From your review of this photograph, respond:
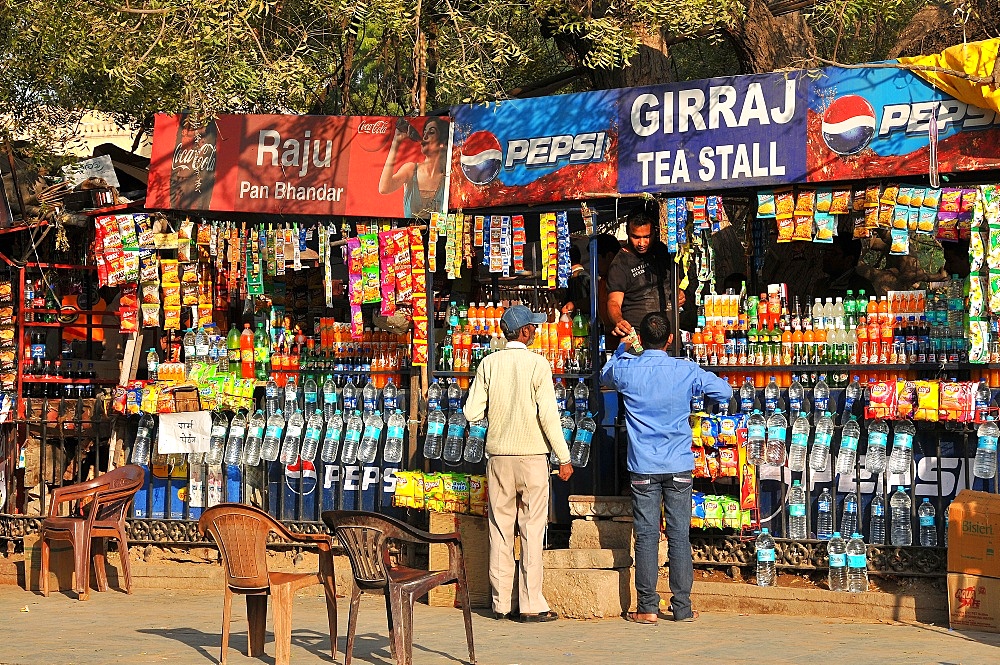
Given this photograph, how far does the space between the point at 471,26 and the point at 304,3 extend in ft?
5.97

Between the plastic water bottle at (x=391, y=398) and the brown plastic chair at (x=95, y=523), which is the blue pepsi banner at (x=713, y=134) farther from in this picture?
the brown plastic chair at (x=95, y=523)

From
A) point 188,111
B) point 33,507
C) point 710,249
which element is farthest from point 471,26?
point 33,507

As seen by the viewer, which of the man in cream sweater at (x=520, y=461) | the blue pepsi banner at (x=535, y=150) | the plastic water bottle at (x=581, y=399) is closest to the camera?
the man in cream sweater at (x=520, y=461)

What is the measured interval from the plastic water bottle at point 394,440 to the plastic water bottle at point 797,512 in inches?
118

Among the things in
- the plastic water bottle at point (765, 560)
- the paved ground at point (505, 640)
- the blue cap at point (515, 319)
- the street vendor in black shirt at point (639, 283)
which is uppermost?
the street vendor in black shirt at point (639, 283)

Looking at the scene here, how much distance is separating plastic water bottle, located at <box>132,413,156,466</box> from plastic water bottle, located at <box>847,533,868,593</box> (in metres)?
5.78

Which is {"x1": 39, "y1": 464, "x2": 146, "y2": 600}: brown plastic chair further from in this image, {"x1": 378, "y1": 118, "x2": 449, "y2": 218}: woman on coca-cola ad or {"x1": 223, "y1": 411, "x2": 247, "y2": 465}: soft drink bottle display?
{"x1": 378, "y1": 118, "x2": 449, "y2": 218}: woman on coca-cola ad

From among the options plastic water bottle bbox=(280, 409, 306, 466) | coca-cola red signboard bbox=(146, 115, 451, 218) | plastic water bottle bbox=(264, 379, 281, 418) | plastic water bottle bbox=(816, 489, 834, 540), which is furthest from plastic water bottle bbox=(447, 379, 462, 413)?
plastic water bottle bbox=(816, 489, 834, 540)

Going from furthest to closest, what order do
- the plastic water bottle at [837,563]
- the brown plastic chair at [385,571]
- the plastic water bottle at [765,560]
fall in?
the plastic water bottle at [765,560], the plastic water bottle at [837,563], the brown plastic chair at [385,571]

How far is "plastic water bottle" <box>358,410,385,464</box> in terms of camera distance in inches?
410

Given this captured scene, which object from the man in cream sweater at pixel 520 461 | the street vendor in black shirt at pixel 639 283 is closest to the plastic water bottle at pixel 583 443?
the street vendor in black shirt at pixel 639 283

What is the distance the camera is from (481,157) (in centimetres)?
1039

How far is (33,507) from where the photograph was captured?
12.4 m

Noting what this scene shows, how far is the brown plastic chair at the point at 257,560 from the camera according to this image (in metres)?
7.25
